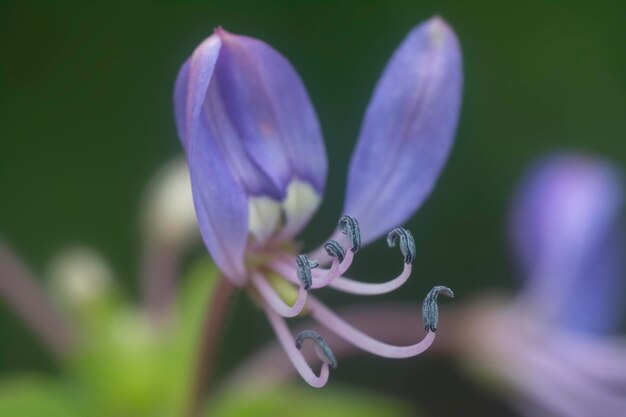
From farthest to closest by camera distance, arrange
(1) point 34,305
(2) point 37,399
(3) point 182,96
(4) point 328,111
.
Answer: (4) point 328,111 → (1) point 34,305 → (2) point 37,399 → (3) point 182,96

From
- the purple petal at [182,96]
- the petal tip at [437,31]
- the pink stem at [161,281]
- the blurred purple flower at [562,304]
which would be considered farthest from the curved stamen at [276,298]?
the blurred purple flower at [562,304]

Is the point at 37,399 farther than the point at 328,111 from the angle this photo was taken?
No

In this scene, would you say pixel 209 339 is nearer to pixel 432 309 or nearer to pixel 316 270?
pixel 316 270

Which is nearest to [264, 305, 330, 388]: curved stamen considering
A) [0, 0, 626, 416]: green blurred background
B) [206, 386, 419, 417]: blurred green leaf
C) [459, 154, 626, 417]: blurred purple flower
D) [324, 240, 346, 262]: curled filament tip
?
[324, 240, 346, 262]: curled filament tip

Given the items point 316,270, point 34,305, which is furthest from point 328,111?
point 316,270

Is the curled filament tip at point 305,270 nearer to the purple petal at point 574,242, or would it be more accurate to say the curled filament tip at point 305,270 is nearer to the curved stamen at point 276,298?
the curved stamen at point 276,298

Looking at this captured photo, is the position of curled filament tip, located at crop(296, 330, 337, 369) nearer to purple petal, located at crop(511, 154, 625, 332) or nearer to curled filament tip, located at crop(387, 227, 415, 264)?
curled filament tip, located at crop(387, 227, 415, 264)
